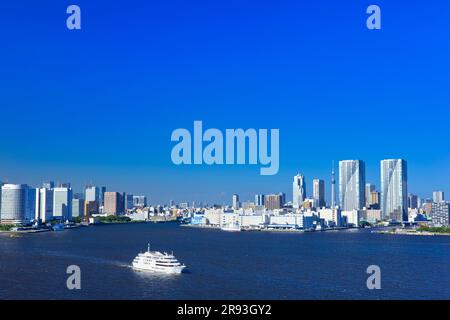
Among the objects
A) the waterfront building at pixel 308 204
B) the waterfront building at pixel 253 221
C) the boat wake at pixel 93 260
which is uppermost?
the waterfront building at pixel 308 204

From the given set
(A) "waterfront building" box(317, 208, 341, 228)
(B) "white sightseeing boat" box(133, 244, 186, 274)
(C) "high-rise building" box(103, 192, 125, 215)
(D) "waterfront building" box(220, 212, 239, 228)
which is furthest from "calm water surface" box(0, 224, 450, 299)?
(C) "high-rise building" box(103, 192, 125, 215)

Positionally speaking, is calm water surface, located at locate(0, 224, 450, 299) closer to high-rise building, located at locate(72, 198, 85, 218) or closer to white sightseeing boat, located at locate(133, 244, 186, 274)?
white sightseeing boat, located at locate(133, 244, 186, 274)

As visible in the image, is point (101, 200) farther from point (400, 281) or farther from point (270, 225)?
point (400, 281)

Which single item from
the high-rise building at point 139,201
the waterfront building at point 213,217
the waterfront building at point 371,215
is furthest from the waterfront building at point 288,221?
the high-rise building at point 139,201

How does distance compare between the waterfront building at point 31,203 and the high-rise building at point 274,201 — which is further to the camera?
the high-rise building at point 274,201

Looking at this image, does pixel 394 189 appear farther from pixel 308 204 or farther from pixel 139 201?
pixel 139 201

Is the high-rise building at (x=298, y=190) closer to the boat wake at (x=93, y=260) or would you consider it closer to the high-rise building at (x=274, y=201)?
the high-rise building at (x=274, y=201)
